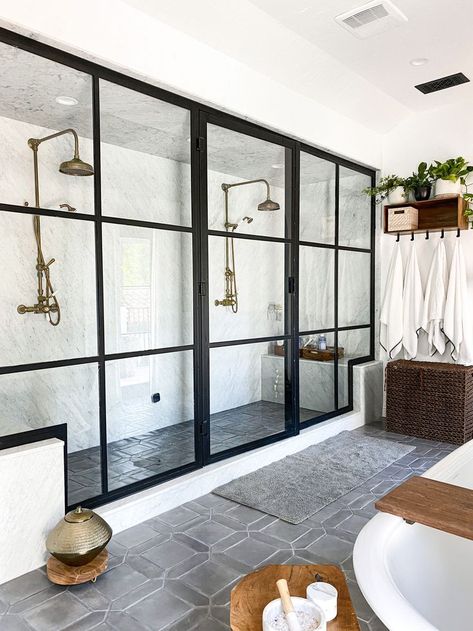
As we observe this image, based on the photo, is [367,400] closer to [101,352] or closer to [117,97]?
[101,352]

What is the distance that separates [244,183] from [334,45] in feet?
3.67

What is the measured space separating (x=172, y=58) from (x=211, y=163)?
0.68 m

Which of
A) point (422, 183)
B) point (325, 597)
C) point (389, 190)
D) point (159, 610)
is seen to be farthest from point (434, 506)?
point (389, 190)

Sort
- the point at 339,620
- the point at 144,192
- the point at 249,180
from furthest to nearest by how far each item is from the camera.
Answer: the point at 249,180, the point at 144,192, the point at 339,620

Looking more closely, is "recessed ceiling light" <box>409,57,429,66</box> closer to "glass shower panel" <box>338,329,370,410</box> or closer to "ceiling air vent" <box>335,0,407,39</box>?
"ceiling air vent" <box>335,0,407,39</box>

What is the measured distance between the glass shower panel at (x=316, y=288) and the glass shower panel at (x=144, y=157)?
1.40 m

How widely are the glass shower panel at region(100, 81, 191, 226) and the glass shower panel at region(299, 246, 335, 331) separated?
140cm

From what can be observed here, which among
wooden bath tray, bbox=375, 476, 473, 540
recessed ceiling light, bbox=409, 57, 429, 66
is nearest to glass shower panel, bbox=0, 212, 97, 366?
wooden bath tray, bbox=375, 476, 473, 540

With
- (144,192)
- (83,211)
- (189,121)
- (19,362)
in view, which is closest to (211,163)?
(189,121)

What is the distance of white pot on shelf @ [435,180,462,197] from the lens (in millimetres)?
4348

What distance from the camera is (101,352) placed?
2781 mm

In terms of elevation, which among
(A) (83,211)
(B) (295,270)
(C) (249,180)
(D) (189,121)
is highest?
(D) (189,121)

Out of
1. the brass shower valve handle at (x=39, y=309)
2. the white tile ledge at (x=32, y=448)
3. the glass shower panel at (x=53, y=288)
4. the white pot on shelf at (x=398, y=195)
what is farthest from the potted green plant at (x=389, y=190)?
the white tile ledge at (x=32, y=448)

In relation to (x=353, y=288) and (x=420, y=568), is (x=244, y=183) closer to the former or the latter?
(x=353, y=288)
